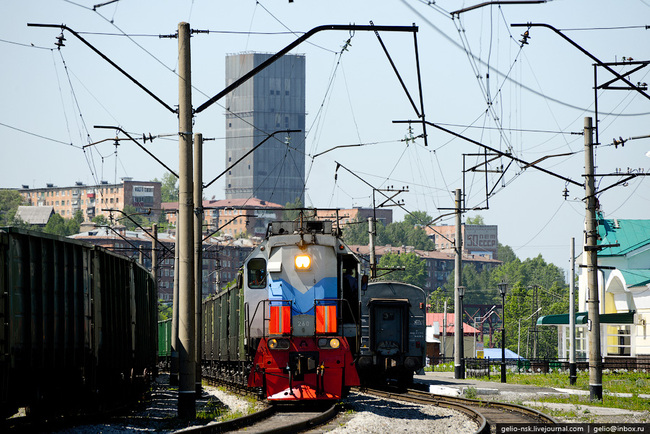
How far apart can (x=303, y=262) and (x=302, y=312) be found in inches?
47.1

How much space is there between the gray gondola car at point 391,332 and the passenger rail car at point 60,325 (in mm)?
11100

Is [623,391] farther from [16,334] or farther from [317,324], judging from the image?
[16,334]

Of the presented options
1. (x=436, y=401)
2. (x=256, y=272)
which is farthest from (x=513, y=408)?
(x=256, y=272)

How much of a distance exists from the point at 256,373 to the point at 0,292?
804cm

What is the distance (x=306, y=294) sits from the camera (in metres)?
22.3

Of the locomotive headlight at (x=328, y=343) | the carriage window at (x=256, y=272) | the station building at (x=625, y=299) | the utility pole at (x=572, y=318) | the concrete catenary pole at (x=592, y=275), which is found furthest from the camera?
the station building at (x=625, y=299)

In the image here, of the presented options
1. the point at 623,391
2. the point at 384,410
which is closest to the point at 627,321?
the point at 623,391

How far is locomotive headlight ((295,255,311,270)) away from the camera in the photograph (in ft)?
73.6

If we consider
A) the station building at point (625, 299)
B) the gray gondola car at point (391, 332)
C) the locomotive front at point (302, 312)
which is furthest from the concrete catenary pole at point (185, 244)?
the station building at point (625, 299)

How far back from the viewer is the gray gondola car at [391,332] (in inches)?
1294

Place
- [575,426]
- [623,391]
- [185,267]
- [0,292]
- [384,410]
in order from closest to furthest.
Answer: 1. [0,292]
2. [575,426]
3. [185,267]
4. [384,410]
5. [623,391]

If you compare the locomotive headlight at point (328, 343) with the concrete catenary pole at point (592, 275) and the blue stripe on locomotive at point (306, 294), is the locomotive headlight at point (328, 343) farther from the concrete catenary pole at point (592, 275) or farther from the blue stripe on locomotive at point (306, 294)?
the concrete catenary pole at point (592, 275)

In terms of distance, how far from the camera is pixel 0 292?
47.4 ft

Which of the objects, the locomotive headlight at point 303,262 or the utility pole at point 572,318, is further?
the utility pole at point 572,318
